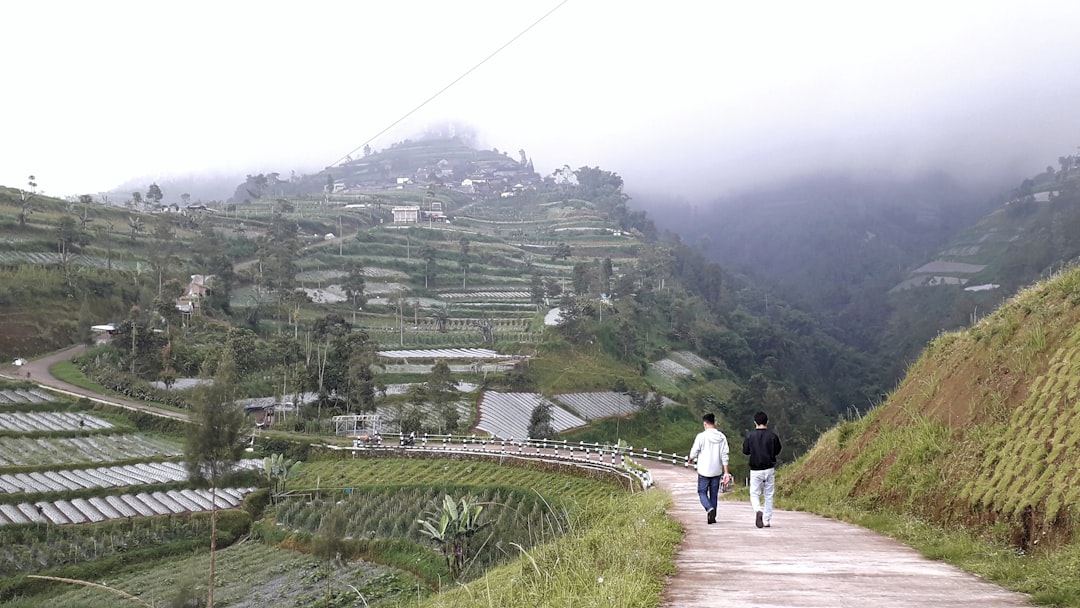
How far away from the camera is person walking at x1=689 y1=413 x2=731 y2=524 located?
8672 mm

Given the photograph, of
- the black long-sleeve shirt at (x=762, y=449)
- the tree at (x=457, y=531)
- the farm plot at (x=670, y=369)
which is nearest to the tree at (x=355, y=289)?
the farm plot at (x=670, y=369)

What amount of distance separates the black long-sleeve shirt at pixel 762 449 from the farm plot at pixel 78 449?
36.4 m

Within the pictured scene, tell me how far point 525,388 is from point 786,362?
3778 centimetres

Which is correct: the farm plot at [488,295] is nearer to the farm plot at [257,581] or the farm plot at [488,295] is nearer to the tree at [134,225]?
the tree at [134,225]

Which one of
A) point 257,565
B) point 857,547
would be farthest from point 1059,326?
point 257,565

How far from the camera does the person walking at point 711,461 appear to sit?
8672 millimetres

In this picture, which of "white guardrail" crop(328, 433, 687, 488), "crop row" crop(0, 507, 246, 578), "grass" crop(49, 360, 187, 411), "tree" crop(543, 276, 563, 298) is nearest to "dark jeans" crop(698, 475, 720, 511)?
"white guardrail" crop(328, 433, 687, 488)

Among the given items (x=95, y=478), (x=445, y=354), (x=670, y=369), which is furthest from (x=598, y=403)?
(x=95, y=478)

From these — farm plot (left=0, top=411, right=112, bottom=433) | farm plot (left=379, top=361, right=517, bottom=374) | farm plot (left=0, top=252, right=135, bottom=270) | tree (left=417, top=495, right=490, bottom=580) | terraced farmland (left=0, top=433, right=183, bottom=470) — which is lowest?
terraced farmland (left=0, top=433, right=183, bottom=470)

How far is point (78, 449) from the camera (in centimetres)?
3662

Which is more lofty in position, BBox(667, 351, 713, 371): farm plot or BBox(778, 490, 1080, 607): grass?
BBox(778, 490, 1080, 607): grass

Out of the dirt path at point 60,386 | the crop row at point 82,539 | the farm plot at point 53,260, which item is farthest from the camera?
the farm plot at point 53,260

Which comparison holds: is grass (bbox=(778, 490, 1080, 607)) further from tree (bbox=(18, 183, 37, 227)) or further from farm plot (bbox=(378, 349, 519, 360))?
tree (bbox=(18, 183, 37, 227))

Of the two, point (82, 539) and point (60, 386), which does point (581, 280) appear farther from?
point (82, 539)
